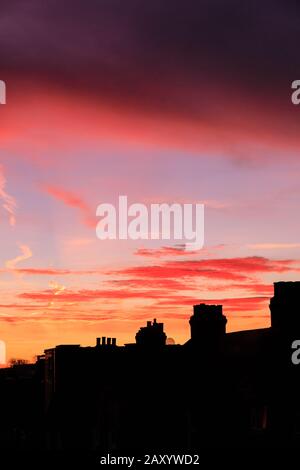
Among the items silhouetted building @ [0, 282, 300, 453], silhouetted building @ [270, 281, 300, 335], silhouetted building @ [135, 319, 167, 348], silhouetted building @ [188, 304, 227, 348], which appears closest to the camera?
silhouetted building @ [0, 282, 300, 453]

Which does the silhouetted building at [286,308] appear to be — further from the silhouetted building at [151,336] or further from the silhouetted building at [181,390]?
the silhouetted building at [151,336]

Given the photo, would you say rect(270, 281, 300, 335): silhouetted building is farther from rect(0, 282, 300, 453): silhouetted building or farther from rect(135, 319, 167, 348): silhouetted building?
rect(135, 319, 167, 348): silhouetted building

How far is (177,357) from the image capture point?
56.1 m

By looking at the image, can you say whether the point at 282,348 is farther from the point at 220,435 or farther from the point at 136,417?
the point at 136,417

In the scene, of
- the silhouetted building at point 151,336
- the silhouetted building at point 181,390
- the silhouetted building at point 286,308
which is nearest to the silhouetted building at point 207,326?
the silhouetted building at point 181,390

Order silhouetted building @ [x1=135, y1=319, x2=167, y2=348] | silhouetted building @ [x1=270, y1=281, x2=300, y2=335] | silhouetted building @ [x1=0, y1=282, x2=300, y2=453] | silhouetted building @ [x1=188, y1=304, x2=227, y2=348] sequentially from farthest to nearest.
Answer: silhouetted building @ [x1=135, y1=319, x2=167, y2=348] → silhouetted building @ [x1=188, y1=304, x2=227, y2=348] → silhouetted building @ [x1=270, y1=281, x2=300, y2=335] → silhouetted building @ [x1=0, y1=282, x2=300, y2=453]

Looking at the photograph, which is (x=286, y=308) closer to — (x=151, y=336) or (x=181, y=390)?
(x=181, y=390)

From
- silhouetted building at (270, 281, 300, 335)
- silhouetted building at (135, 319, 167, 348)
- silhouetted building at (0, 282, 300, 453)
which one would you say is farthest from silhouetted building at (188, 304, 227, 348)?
silhouetted building at (270, 281, 300, 335)

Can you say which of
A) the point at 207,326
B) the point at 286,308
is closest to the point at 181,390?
the point at 207,326

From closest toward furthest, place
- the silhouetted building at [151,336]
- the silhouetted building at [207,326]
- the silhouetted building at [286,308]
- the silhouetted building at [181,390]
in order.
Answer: the silhouetted building at [181,390] → the silhouetted building at [286,308] → the silhouetted building at [207,326] → the silhouetted building at [151,336]

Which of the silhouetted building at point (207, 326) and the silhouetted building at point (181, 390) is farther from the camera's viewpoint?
the silhouetted building at point (207, 326)
